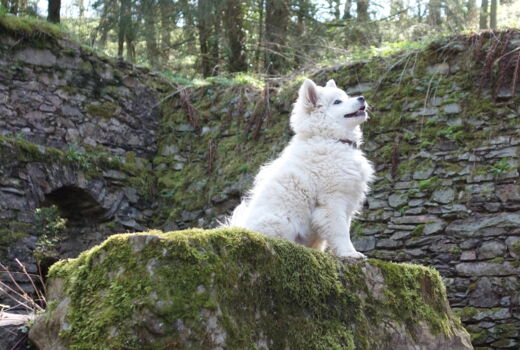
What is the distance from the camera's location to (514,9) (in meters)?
12.1

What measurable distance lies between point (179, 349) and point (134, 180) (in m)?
7.49

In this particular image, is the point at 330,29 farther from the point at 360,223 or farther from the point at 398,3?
the point at 360,223

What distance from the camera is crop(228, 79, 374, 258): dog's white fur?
366cm

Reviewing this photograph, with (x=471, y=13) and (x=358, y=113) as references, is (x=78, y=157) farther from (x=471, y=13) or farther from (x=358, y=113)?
(x=471, y=13)

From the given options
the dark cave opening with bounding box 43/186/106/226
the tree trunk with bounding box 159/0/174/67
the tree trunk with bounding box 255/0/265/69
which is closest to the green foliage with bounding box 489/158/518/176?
the dark cave opening with bounding box 43/186/106/226

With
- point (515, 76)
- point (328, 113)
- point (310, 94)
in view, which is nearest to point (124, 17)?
point (515, 76)

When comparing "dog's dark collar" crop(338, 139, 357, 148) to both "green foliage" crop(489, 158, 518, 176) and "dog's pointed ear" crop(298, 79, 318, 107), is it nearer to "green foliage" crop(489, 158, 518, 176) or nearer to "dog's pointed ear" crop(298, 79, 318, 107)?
"dog's pointed ear" crop(298, 79, 318, 107)

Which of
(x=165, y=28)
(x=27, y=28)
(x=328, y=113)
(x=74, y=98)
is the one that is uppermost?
(x=165, y=28)

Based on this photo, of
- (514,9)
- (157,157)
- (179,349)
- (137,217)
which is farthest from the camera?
(514,9)

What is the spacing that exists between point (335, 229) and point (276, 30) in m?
10.3

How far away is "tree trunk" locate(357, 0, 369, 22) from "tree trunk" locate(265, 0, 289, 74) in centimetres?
184

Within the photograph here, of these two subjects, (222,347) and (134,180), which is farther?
(134,180)

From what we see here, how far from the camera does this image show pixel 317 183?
12.5 ft

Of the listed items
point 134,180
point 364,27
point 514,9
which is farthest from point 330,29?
point 134,180
